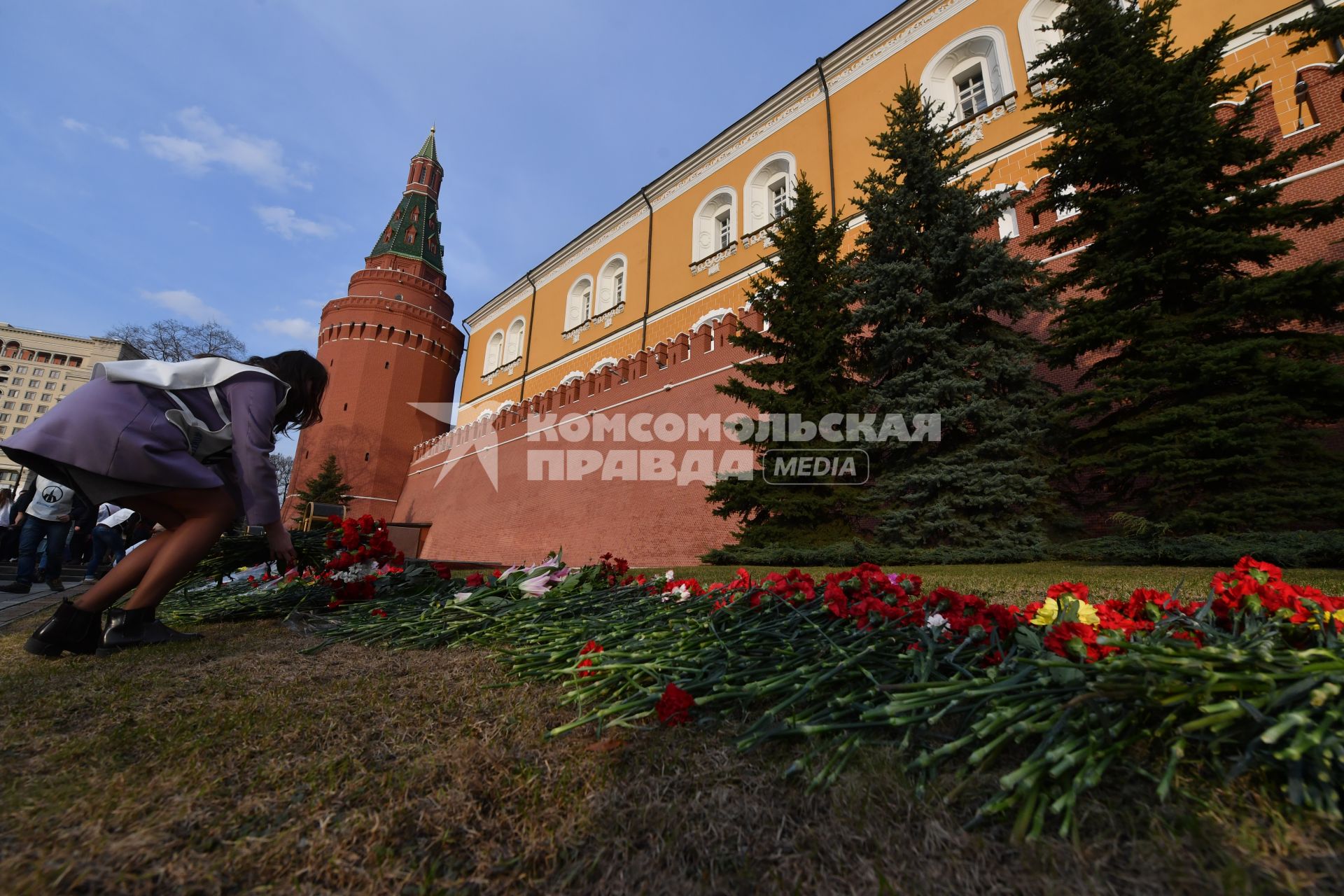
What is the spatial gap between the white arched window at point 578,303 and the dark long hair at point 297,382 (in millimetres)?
19406

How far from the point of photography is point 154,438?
2.06 m

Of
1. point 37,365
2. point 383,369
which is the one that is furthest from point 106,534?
point 37,365

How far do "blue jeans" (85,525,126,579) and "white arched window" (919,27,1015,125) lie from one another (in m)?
15.9

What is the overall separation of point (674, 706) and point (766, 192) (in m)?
16.9

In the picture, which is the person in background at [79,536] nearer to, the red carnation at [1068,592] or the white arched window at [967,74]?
the red carnation at [1068,592]

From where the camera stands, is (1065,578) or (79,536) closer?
(1065,578)

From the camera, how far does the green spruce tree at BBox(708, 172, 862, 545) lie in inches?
278

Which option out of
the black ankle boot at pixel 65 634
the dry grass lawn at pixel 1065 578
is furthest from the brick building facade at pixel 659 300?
the black ankle boot at pixel 65 634

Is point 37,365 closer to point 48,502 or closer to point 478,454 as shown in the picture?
point 478,454

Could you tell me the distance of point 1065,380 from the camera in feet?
25.7

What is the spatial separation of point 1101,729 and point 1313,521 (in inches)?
270

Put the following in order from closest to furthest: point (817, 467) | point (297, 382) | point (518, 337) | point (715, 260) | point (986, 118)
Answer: point (297, 382) < point (817, 467) < point (986, 118) < point (715, 260) < point (518, 337)

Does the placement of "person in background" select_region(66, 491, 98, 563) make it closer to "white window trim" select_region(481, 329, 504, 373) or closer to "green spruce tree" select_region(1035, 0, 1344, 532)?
"green spruce tree" select_region(1035, 0, 1344, 532)

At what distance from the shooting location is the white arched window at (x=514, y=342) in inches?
958
